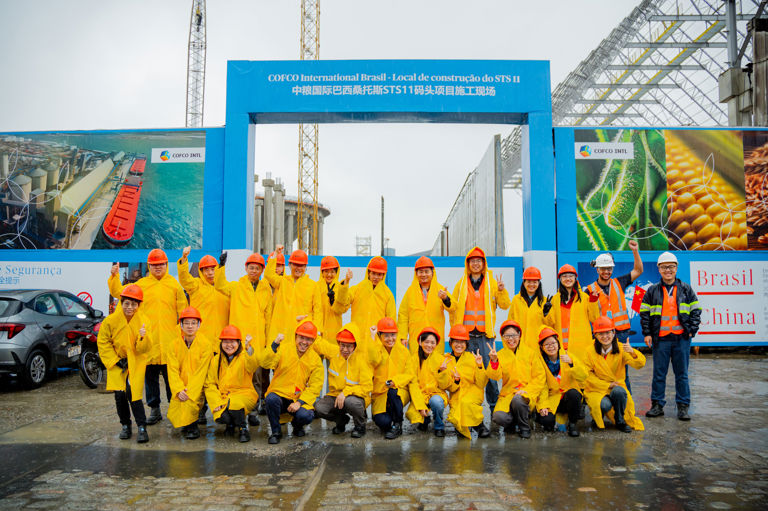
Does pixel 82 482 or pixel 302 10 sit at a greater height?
pixel 302 10

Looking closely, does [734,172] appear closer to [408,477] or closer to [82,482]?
[408,477]

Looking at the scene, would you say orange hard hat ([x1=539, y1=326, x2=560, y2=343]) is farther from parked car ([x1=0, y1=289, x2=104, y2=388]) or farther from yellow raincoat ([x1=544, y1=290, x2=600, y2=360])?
parked car ([x1=0, y1=289, x2=104, y2=388])

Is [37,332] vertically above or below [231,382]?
above

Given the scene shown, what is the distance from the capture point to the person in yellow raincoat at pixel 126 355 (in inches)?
201

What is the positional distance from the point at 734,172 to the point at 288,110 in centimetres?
963

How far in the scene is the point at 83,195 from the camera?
38.4 feet

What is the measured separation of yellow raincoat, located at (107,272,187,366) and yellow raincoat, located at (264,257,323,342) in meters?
1.01

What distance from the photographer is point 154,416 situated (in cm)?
596

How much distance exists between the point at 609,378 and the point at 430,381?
74.5 inches

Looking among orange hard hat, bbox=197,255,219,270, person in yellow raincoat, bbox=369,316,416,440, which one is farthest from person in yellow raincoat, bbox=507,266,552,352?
orange hard hat, bbox=197,255,219,270

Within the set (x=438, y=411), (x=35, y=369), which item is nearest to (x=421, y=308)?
(x=438, y=411)

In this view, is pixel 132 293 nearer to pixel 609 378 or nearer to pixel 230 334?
pixel 230 334

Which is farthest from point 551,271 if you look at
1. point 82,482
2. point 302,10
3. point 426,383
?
point 302,10

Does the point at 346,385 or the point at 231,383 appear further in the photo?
the point at 346,385
